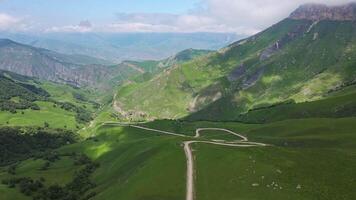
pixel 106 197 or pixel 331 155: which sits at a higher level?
pixel 331 155

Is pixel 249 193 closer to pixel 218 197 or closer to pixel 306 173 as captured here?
pixel 218 197

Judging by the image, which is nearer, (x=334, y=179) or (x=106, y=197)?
(x=334, y=179)

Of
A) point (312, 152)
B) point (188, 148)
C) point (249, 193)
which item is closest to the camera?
point (249, 193)

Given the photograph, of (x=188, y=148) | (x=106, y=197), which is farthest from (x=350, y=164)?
(x=106, y=197)

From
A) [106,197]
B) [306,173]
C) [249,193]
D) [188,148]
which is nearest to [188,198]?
[249,193]

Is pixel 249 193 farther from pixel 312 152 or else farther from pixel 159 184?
pixel 312 152

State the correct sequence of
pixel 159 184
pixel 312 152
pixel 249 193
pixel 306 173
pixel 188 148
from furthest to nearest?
pixel 188 148 < pixel 312 152 < pixel 159 184 < pixel 306 173 < pixel 249 193

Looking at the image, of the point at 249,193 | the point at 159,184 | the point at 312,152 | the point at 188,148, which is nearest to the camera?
the point at 249,193

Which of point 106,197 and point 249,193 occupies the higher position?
point 249,193

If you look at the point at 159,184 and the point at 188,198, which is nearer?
the point at 188,198
